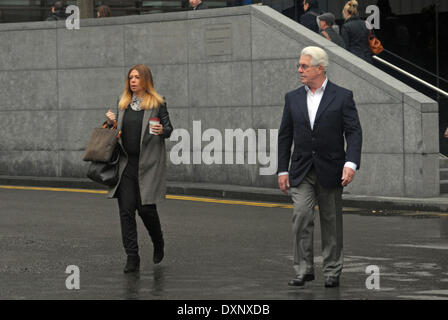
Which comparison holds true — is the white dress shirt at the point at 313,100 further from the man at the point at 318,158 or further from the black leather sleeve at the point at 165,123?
the black leather sleeve at the point at 165,123

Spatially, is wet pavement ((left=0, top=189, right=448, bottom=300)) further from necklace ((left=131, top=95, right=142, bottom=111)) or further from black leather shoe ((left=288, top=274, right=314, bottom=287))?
necklace ((left=131, top=95, right=142, bottom=111))

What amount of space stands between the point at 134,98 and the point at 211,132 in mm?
8049

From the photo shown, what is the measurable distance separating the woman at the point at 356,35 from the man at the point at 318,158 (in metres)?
9.37

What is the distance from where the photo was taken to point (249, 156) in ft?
59.7

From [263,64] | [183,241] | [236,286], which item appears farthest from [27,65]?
[236,286]

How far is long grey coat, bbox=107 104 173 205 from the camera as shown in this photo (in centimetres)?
1041

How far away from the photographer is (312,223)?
9.26m

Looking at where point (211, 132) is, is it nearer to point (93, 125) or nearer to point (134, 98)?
point (93, 125)

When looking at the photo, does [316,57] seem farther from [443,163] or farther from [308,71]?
[443,163]

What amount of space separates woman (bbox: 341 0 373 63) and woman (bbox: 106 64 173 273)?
335 inches

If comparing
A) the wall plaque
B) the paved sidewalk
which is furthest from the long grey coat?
the wall plaque

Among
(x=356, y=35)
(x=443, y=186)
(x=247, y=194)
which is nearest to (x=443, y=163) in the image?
(x=443, y=186)

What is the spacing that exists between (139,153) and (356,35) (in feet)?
29.0

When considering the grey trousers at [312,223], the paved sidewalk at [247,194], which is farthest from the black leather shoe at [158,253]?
the paved sidewalk at [247,194]
